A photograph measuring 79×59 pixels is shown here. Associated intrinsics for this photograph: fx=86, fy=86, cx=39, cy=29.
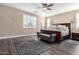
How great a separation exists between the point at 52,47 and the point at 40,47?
30cm

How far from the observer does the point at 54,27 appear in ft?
6.82

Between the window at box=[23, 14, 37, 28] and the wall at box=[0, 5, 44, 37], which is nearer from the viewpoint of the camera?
the wall at box=[0, 5, 44, 37]

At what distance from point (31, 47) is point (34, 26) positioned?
0.52m

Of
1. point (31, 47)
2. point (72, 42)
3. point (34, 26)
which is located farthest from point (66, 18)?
point (31, 47)

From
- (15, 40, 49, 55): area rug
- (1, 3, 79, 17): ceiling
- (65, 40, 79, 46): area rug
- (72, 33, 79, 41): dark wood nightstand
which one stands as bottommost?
(15, 40, 49, 55): area rug

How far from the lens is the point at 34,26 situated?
2.15 metres

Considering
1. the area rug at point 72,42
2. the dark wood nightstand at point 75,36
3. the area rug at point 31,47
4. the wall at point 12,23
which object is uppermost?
the wall at point 12,23

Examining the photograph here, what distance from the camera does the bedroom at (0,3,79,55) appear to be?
198 centimetres

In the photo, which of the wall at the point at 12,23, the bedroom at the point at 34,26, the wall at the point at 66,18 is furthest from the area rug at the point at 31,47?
the wall at the point at 66,18

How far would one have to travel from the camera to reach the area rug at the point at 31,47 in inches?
78.7

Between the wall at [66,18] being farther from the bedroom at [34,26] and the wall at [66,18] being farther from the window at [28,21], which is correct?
the window at [28,21]

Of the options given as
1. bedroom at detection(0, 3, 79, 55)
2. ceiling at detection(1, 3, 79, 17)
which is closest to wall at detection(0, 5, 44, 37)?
bedroom at detection(0, 3, 79, 55)

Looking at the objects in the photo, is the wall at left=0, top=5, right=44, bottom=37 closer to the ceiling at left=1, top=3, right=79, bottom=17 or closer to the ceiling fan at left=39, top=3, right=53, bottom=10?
the ceiling at left=1, top=3, right=79, bottom=17
